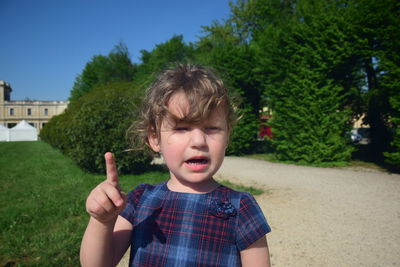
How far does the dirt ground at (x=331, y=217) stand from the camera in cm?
357

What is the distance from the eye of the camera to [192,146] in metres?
1.34

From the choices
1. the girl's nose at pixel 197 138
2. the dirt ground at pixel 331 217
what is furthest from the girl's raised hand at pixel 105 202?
the dirt ground at pixel 331 217

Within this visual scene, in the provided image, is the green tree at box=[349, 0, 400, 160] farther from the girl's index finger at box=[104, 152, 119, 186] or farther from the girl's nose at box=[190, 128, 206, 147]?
the girl's index finger at box=[104, 152, 119, 186]

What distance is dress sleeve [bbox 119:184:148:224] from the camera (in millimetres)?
1466

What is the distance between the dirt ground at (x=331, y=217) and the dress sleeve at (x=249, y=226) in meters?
2.36

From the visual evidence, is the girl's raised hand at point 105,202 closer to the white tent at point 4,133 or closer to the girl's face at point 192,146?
the girl's face at point 192,146

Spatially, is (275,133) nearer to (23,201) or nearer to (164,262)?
(23,201)

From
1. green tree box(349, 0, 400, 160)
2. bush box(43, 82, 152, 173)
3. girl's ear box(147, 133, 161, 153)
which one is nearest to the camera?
girl's ear box(147, 133, 161, 153)

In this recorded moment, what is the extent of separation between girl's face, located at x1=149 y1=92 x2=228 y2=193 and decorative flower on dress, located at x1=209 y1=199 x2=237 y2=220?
112mm

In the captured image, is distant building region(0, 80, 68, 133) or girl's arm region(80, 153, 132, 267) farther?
distant building region(0, 80, 68, 133)

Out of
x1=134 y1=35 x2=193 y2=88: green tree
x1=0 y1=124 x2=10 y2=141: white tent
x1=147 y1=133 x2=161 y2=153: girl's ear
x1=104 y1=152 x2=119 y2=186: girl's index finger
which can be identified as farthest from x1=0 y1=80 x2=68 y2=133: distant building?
x1=104 y1=152 x2=119 y2=186: girl's index finger

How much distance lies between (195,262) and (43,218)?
13.9 feet

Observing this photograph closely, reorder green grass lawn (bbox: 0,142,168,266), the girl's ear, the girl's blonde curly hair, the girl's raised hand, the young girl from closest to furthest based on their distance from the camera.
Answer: the girl's raised hand
the young girl
the girl's blonde curly hair
the girl's ear
green grass lawn (bbox: 0,142,168,266)

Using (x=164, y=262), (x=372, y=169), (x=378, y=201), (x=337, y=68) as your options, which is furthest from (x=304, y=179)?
(x=164, y=262)
